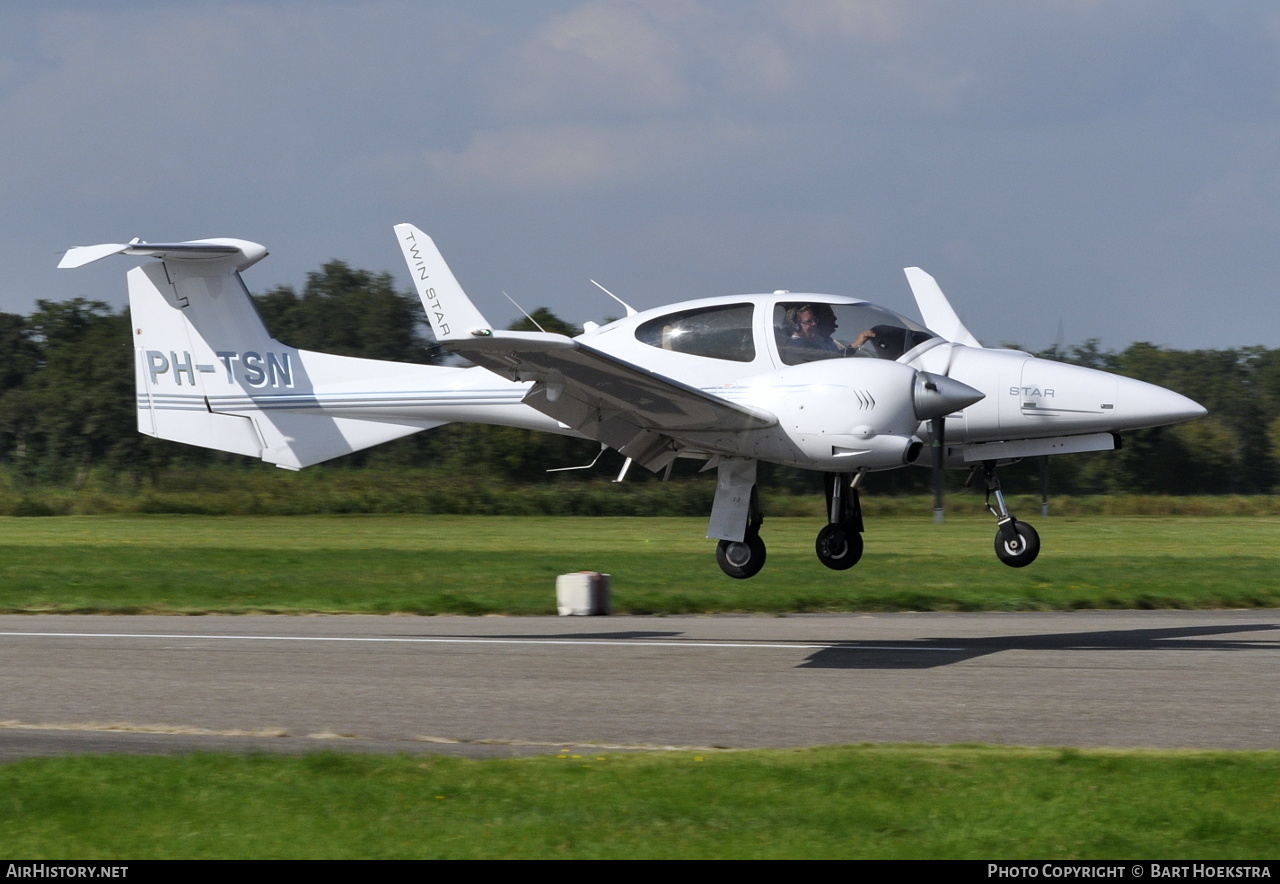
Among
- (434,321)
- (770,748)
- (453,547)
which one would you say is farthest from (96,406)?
(770,748)

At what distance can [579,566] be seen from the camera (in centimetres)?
2561

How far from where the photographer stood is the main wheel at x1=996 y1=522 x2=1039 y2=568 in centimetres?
1335

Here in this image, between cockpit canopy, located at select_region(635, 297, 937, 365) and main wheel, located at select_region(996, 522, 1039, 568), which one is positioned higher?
cockpit canopy, located at select_region(635, 297, 937, 365)

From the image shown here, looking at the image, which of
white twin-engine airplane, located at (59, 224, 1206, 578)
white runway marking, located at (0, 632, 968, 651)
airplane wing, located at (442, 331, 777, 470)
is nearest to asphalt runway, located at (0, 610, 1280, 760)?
white runway marking, located at (0, 632, 968, 651)

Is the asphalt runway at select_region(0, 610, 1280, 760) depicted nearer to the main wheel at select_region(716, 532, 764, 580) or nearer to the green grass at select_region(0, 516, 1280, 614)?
the main wheel at select_region(716, 532, 764, 580)

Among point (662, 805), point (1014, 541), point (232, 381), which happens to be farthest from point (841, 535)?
point (662, 805)

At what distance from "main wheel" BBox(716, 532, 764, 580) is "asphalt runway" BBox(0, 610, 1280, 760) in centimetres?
81

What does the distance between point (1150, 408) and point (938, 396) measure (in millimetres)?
2047

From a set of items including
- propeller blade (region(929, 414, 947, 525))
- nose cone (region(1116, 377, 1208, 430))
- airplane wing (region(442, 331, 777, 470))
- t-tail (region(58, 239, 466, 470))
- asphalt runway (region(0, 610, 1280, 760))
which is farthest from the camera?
t-tail (region(58, 239, 466, 470))

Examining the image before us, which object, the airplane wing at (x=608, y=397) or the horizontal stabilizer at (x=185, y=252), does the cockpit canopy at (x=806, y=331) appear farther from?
the horizontal stabilizer at (x=185, y=252)

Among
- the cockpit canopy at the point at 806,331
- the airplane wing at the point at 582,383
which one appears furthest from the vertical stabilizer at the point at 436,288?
the cockpit canopy at the point at 806,331

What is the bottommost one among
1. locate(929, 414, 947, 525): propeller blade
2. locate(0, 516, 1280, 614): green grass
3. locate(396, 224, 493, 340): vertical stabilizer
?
locate(0, 516, 1280, 614): green grass

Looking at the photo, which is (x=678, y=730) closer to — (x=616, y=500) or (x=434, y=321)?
(x=434, y=321)
